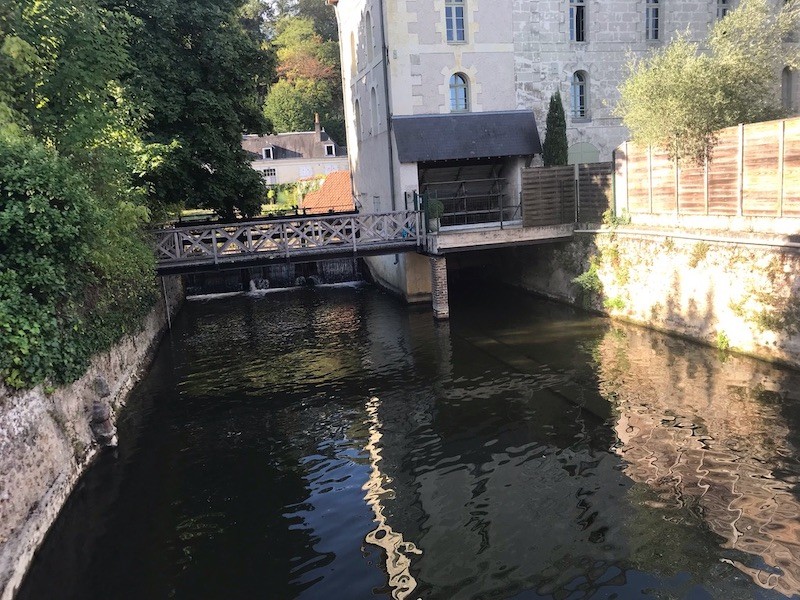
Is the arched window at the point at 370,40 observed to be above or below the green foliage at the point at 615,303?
above

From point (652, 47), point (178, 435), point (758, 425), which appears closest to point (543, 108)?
point (652, 47)

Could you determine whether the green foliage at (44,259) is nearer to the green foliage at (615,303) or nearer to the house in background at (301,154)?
the green foliage at (615,303)

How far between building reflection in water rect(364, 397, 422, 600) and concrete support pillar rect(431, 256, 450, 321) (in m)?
8.81

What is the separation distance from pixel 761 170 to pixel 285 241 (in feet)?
37.5

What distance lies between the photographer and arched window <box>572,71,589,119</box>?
872 inches

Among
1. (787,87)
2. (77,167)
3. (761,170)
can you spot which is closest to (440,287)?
(761,170)

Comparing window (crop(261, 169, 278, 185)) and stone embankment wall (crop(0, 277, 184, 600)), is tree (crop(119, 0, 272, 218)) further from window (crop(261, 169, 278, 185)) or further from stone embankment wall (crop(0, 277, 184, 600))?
window (crop(261, 169, 278, 185))

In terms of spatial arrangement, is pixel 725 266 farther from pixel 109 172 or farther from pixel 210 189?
pixel 210 189

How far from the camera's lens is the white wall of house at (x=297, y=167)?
55594 mm

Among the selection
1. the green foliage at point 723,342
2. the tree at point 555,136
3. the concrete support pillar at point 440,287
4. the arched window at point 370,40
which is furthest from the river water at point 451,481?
the arched window at point 370,40

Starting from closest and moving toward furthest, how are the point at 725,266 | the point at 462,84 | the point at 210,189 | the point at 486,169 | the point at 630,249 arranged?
1. the point at 725,266
2. the point at 630,249
3. the point at 210,189
4. the point at 462,84
5. the point at 486,169

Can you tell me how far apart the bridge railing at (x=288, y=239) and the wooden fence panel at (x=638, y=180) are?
5937 millimetres

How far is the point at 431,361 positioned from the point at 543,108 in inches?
450

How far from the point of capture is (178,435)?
36.0 ft
